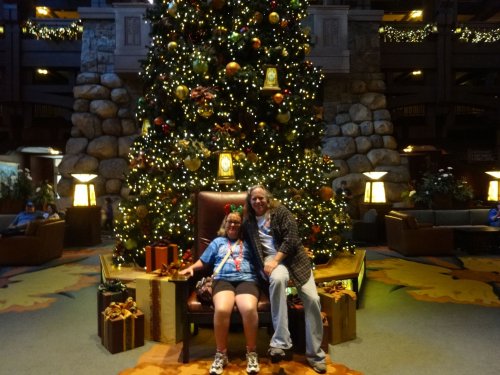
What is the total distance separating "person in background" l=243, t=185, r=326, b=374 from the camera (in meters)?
3.11

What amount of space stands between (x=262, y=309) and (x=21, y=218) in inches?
235

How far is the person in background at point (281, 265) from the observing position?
3107 millimetres

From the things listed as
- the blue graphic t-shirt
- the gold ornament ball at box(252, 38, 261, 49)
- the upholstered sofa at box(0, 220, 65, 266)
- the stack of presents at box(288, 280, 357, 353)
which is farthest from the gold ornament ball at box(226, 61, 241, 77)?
the upholstered sofa at box(0, 220, 65, 266)

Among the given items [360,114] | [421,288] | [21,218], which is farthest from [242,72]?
[360,114]

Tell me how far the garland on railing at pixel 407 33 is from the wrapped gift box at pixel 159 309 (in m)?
11.7

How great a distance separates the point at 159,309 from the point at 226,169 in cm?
152

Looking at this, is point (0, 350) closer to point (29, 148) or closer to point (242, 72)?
point (242, 72)

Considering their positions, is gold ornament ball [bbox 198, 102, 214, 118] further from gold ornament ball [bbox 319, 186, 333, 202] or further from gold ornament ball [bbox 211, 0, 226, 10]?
gold ornament ball [bbox 319, 186, 333, 202]

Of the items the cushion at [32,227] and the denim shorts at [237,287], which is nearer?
the denim shorts at [237,287]

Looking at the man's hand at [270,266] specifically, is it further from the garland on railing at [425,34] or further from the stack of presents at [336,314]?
the garland on railing at [425,34]

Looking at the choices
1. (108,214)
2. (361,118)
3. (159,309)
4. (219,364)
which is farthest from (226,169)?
(361,118)

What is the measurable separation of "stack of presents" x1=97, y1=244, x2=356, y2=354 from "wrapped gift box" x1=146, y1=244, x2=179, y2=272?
32 cm

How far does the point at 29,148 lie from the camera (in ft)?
47.0

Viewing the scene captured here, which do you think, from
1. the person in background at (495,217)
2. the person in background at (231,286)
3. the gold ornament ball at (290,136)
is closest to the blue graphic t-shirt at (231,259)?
the person in background at (231,286)
